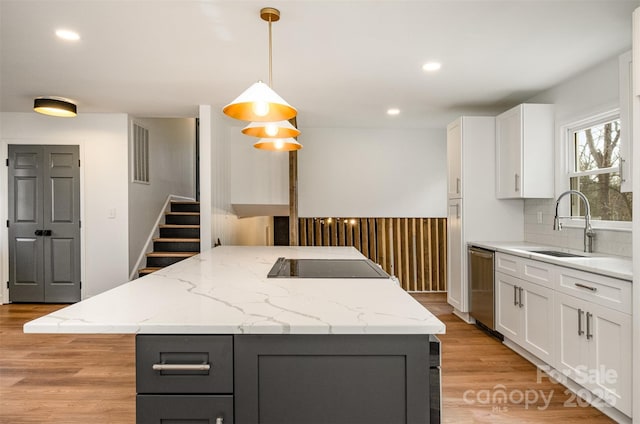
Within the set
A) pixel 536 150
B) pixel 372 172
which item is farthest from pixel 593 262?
pixel 372 172

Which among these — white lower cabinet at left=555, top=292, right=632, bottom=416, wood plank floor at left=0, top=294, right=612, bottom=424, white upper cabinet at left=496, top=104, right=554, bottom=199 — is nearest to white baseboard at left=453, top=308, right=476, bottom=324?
wood plank floor at left=0, top=294, right=612, bottom=424

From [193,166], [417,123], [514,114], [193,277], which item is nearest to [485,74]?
[514,114]

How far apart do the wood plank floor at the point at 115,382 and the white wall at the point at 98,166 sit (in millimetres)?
1332

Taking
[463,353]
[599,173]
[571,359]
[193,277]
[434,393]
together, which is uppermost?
[599,173]

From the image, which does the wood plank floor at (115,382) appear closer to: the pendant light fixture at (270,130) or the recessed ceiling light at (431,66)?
the pendant light fixture at (270,130)

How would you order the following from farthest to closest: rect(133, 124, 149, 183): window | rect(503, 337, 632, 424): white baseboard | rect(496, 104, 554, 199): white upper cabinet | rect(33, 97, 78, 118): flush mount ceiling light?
1. rect(133, 124, 149, 183): window
2. rect(33, 97, 78, 118): flush mount ceiling light
3. rect(496, 104, 554, 199): white upper cabinet
4. rect(503, 337, 632, 424): white baseboard

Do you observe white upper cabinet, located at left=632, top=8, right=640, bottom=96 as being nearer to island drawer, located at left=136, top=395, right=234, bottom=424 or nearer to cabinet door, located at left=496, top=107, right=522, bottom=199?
cabinet door, located at left=496, top=107, right=522, bottom=199

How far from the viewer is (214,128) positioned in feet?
15.5

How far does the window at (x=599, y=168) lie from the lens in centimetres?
306

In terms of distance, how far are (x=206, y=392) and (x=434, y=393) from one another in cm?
73

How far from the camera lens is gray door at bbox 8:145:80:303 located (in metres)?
5.08

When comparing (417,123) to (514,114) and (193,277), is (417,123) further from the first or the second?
(193,277)

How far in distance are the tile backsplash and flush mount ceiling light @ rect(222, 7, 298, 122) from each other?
104 inches

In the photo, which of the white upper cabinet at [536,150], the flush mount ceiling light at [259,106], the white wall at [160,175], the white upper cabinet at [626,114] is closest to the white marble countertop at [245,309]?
the flush mount ceiling light at [259,106]
